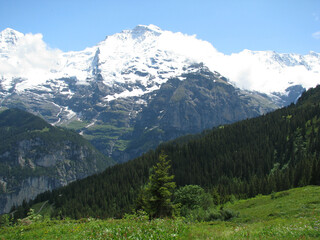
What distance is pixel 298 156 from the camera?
14675 centimetres

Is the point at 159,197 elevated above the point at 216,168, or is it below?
below

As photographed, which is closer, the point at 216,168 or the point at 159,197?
the point at 159,197

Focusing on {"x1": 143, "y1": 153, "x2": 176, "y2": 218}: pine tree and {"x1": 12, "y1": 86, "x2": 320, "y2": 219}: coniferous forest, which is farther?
{"x1": 12, "y1": 86, "x2": 320, "y2": 219}: coniferous forest

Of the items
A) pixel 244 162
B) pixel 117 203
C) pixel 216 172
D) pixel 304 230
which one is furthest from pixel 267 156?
pixel 304 230

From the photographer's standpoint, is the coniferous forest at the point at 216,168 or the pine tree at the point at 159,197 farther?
the coniferous forest at the point at 216,168

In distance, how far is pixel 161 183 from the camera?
52.4 meters

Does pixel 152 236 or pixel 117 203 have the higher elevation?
pixel 152 236

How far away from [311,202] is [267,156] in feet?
411

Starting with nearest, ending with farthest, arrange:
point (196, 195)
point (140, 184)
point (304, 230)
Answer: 1. point (304, 230)
2. point (196, 195)
3. point (140, 184)

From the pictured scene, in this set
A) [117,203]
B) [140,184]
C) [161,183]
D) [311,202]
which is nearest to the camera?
[311,202]

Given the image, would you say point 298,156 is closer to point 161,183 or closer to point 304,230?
point 161,183

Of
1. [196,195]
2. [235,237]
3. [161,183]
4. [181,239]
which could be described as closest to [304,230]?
[235,237]

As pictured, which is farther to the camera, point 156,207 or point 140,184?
point 140,184

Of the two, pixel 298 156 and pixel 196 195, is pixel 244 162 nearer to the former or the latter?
pixel 298 156
